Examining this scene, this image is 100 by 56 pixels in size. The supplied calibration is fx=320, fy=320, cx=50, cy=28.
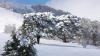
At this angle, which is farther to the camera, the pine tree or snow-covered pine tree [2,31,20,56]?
snow-covered pine tree [2,31,20,56]

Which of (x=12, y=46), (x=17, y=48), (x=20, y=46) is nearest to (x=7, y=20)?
(x=12, y=46)

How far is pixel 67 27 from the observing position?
76.7 m

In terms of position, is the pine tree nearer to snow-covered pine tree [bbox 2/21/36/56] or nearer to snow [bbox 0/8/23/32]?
snow-covered pine tree [bbox 2/21/36/56]

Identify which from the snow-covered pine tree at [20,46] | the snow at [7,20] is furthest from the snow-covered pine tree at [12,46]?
the snow at [7,20]

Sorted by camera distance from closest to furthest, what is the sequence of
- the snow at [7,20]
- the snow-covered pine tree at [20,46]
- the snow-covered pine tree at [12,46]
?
the snow-covered pine tree at [20,46] → the snow-covered pine tree at [12,46] → the snow at [7,20]

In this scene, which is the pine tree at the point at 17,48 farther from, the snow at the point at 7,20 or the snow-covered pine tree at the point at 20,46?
the snow at the point at 7,20

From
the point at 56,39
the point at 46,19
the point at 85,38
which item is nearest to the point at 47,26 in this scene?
the point at 46,19

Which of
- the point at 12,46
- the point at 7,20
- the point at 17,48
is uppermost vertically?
the point at 7,20

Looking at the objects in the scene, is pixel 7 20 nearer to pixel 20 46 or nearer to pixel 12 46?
pixel 12 46

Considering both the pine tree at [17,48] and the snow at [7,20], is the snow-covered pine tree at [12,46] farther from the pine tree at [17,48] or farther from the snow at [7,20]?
the snow at [7,20]

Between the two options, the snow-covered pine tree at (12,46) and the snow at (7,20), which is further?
the snow at (7,20)

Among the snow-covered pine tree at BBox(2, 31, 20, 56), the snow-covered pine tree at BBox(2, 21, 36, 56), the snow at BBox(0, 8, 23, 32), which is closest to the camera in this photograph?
the snow-covered pine tree at BBox(2, 21, 36, 56)

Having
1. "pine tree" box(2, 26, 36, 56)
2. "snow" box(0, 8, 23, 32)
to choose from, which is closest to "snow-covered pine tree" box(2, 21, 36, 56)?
Result: "pine tree" box(2, 26, 36, 56)

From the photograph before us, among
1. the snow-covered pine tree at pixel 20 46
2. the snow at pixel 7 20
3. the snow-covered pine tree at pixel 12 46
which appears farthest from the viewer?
the snow at pixel 7 20
